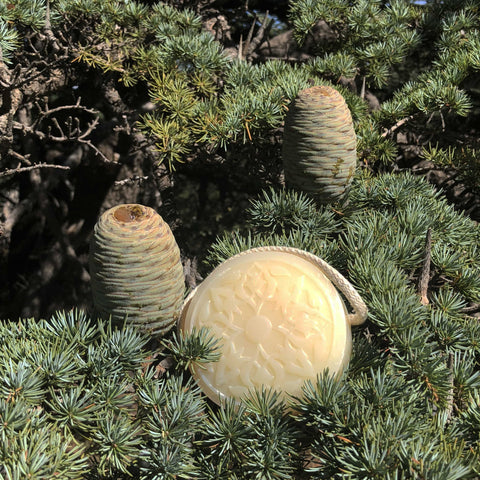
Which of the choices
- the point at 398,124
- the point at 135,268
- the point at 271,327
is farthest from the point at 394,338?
the point at 398,124

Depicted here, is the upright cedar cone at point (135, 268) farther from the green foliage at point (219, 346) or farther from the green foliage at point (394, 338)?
the green foliage at point (394, 338)

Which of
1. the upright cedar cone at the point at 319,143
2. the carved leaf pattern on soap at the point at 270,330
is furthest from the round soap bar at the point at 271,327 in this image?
the upright cedar cone at the point at 319,143

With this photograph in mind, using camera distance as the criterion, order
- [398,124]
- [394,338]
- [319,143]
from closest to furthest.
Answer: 1. [394,338]
2. [319,143]
3. [398,124]

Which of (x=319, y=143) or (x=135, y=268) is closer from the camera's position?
(x=135, y=268)

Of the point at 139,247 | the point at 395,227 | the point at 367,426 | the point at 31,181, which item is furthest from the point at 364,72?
the point at 31,181

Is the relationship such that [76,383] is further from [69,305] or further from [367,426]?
[69,305]

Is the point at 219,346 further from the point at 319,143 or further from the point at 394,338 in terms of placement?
the point at 319,143

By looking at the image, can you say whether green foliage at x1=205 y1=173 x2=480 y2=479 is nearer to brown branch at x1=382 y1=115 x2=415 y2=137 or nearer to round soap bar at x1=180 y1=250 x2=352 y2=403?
round soap bar at x1=180 y1=250 x2=352 y2=403
